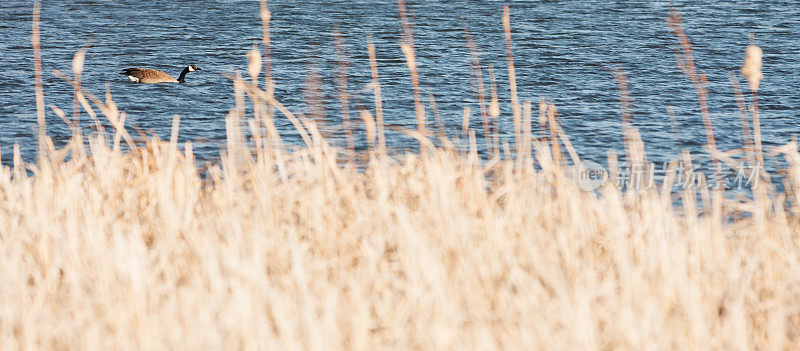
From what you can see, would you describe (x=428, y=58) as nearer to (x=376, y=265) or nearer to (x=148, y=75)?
(x=148, y=75)

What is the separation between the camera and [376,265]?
23.1 feet

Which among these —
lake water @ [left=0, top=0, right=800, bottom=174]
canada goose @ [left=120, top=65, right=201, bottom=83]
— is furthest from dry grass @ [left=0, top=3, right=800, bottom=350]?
canada goose @ [left=120, top=65, right=201, bottom=83]

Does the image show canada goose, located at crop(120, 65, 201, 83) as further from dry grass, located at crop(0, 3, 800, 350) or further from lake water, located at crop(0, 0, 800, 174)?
dry grass, located at crop(0, 3, 800, 350)

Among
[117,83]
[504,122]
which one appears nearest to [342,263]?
[504,122]

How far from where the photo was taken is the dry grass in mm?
6082

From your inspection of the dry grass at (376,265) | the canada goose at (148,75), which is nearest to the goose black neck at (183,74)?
the canada goose at (148,75)

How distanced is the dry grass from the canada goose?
1078 cm

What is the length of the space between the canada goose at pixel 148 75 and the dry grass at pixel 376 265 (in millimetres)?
10784

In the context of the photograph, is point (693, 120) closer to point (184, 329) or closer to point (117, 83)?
point (117, 83)

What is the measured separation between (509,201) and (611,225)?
2.41 feet

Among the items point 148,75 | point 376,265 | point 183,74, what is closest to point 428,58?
point 183,74

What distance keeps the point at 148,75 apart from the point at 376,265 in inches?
526

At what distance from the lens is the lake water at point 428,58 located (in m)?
15.9

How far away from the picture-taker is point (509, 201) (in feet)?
26.1
